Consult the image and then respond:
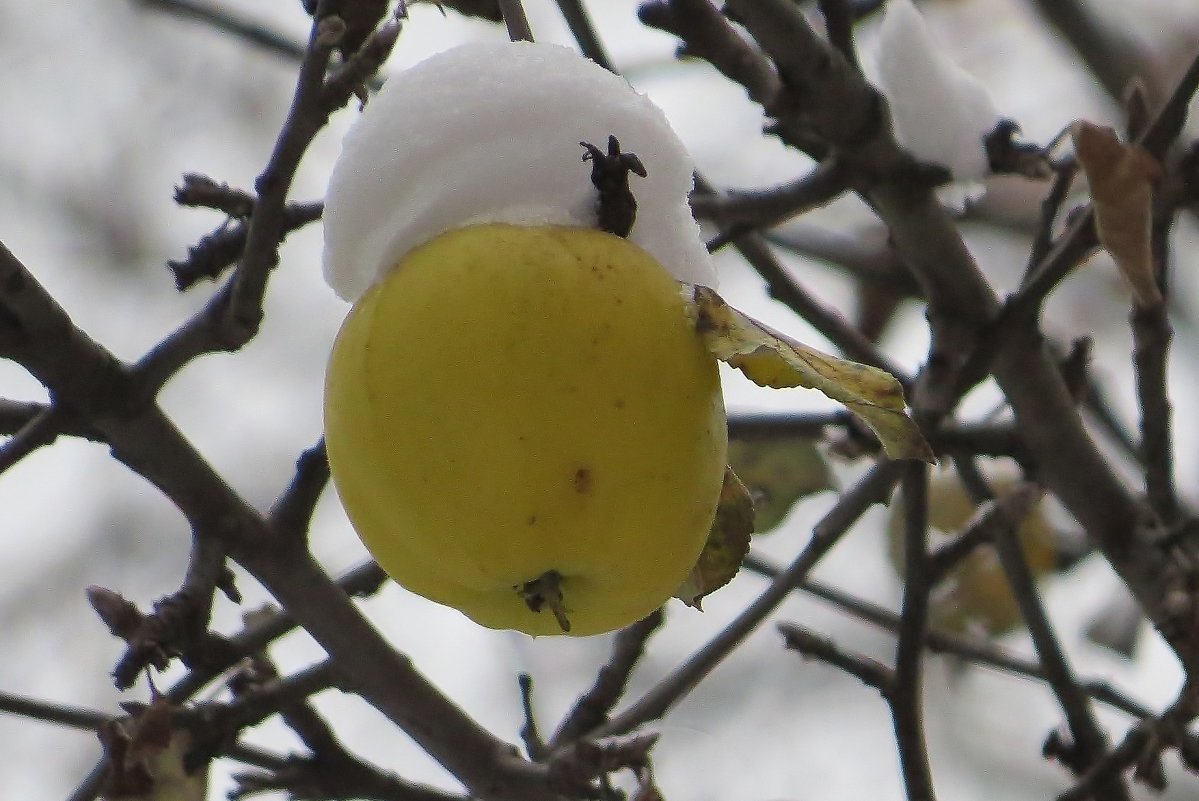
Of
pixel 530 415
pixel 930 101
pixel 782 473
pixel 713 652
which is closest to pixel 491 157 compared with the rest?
pixel 530 415

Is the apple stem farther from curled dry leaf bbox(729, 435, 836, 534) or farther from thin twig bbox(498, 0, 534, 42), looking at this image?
curled dry leaf bbox(729, 435, 836, 534)

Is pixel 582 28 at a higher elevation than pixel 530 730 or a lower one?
higher

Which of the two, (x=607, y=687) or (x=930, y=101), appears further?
(x=930, y=101)

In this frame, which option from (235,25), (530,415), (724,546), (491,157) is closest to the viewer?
(530,415)

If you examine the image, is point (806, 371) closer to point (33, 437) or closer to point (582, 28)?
point (33, 437)

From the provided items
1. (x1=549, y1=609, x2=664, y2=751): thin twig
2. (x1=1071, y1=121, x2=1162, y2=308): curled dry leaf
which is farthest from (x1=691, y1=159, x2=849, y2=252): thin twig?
(x1=549, y1=609, x2=664, y2=751): thin twig

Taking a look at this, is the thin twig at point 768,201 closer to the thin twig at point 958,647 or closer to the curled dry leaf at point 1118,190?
the curled dry leaf at point 1118,190

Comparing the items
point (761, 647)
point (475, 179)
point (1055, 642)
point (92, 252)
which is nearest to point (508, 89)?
point (475, 179)
